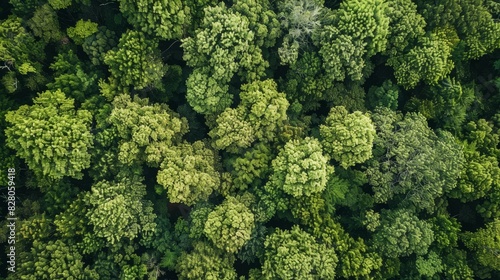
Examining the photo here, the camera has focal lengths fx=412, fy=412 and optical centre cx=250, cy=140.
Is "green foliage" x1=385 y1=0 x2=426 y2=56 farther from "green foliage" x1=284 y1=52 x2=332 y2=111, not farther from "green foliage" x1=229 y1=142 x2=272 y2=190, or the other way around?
"green foliage" x1=229 y1=142 x2=272 y2=190

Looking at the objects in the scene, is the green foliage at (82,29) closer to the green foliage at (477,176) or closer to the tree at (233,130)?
the tree at (233,130)

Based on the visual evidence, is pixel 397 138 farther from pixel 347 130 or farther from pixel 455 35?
pixel 455 35

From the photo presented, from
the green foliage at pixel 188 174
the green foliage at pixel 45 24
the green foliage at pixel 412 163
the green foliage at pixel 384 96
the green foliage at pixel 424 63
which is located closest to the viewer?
the green foliage at pixel 188 174

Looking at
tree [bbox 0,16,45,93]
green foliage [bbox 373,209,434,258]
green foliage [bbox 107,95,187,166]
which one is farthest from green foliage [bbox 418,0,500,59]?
tree [bbox 0,16,45,93]

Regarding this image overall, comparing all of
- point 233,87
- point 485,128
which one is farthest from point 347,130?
point 485,128

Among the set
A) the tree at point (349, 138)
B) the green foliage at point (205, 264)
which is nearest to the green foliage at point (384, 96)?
the tree at point (349, 138)
